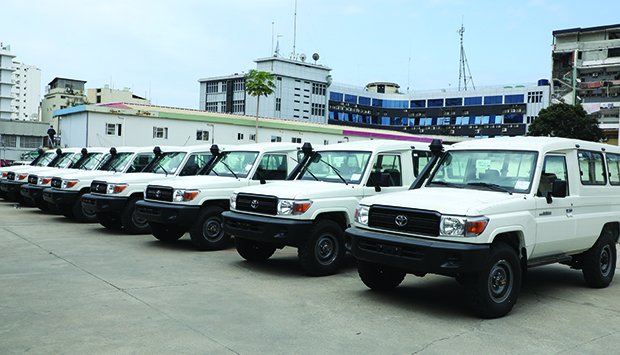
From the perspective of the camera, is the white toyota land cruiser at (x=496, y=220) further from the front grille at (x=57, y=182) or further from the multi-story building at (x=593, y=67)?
the multi-story building at (x=593, y=67)

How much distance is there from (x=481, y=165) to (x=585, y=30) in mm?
92798

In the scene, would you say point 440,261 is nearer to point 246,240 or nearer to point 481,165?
point 481,165

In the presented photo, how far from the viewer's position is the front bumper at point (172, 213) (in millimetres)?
10547

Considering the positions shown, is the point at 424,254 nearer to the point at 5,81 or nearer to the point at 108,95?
the point at 108,95

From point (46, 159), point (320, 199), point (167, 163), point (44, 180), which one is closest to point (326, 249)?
point (320, 199)

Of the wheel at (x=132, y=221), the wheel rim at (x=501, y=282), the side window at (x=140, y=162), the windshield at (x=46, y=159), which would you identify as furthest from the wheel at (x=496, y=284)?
the windshield at (x=46, y=159)

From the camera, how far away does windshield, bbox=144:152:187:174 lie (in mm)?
13492

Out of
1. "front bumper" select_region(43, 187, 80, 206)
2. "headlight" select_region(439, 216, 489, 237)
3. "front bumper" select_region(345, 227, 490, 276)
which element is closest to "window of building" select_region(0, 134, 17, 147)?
"front bumper" select_region(43, 187, 80, 206)

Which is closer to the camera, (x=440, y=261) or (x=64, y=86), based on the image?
(x=440, y=261)

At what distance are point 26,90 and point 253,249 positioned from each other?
625 ft

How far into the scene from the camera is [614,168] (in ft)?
29.8

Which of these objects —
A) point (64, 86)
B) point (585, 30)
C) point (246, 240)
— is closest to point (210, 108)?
point (64, 86)

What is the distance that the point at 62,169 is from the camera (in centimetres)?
1769

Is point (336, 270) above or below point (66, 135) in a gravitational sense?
below
